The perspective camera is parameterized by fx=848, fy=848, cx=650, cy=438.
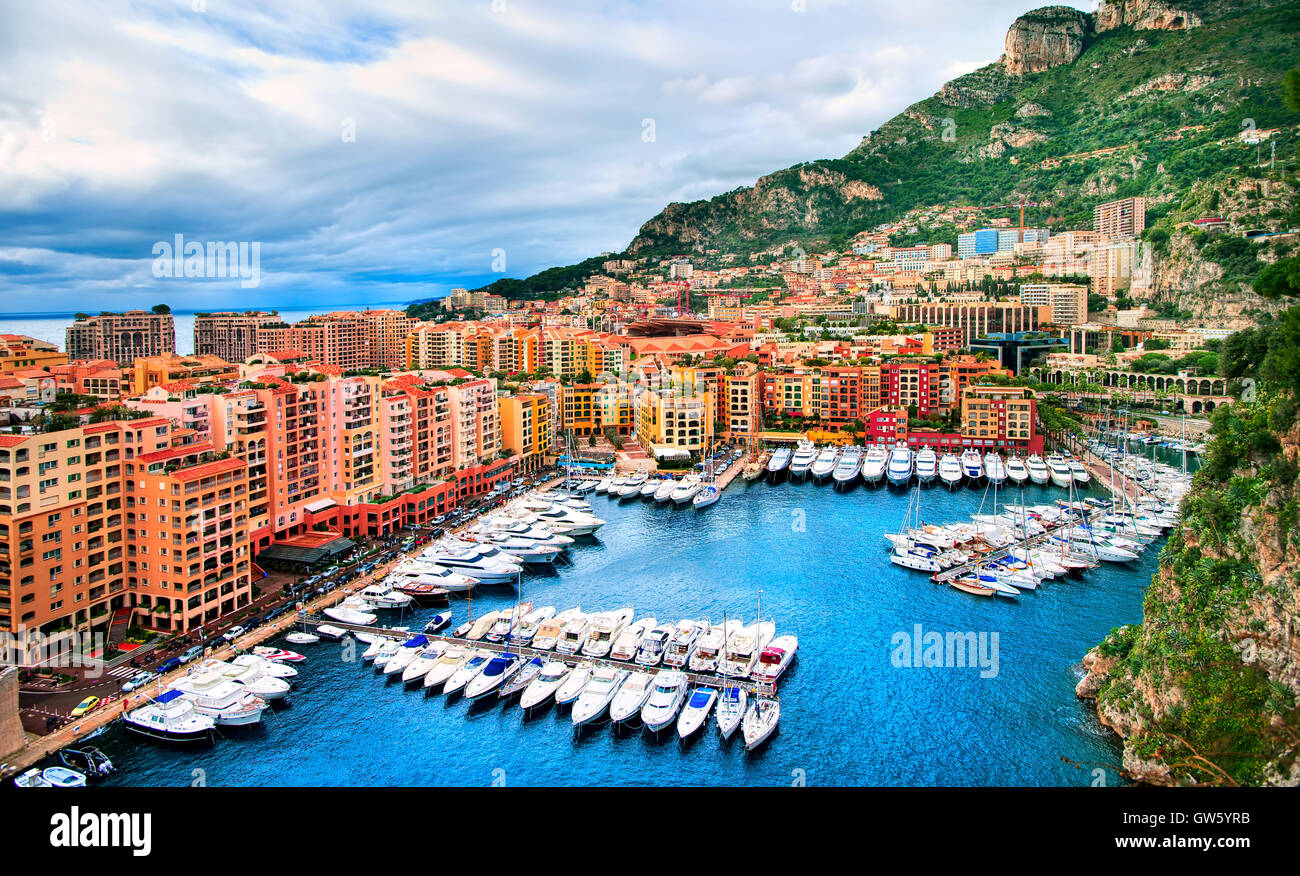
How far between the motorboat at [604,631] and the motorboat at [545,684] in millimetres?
570

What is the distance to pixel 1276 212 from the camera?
1815 inches

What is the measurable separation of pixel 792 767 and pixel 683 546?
10.6m

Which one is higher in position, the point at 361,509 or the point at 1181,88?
the point at 1181,88

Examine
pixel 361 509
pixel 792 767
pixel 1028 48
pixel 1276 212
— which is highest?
pixel 1028 48

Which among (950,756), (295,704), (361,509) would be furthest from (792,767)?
(361,509)

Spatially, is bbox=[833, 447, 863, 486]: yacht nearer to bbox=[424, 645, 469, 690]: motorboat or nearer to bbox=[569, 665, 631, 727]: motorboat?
bbox=[569, 665, 631, 727]: motorboat

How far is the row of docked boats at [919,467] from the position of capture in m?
28.4

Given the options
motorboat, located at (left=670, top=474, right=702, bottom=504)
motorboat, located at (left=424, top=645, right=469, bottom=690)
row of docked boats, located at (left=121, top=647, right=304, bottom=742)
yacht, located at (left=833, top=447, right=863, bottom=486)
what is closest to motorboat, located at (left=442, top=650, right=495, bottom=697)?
motorboat, located at (left=424, top=645, right=469, bottom=690)

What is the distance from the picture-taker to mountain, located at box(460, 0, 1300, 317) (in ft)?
169

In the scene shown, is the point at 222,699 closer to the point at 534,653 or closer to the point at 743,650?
the point at 534,653

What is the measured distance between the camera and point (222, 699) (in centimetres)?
1248

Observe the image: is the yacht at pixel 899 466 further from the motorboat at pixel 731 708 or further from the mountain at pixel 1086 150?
the mountain at pixel 1086 150

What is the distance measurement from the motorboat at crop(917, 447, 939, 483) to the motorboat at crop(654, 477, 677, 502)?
8.47m
